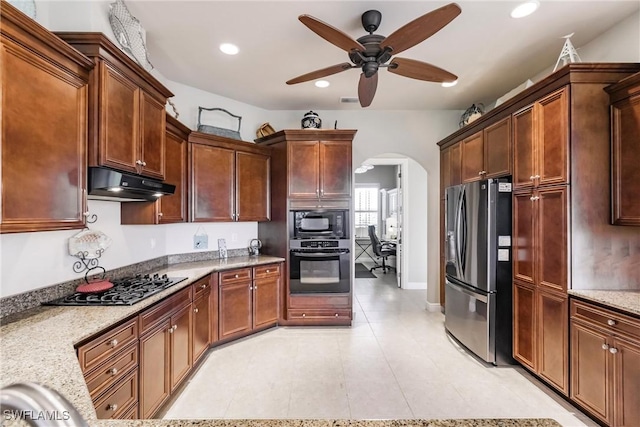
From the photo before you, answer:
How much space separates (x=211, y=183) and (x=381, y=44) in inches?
91.2

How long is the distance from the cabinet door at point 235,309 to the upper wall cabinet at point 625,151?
10.9 feet

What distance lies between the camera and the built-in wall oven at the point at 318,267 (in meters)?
3.66

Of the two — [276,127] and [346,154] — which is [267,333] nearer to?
[346,154]

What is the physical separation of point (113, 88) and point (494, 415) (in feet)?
11.1

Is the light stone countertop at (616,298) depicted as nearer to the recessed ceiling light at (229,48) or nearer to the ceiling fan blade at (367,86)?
the ceiling fan blade at (367,86)

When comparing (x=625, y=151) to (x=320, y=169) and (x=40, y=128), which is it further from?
(x=40, y=128)

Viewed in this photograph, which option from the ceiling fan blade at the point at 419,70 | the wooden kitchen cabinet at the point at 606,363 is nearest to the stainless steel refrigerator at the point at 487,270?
the wooden kitchen cabinet at the point at 606,363

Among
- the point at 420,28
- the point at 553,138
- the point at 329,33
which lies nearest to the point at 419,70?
the point at 420,28

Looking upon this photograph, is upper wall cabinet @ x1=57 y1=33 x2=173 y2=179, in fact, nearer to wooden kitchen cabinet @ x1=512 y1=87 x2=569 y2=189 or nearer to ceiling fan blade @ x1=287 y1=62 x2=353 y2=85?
ceiling fan blade @ x1=287 y1=62 x2=353 y2=85

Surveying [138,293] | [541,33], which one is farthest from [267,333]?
[541,33]

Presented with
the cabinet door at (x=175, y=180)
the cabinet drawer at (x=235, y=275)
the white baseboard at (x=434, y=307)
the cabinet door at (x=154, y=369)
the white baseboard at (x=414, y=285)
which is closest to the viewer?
the cabinet door at (x=154, y=369)

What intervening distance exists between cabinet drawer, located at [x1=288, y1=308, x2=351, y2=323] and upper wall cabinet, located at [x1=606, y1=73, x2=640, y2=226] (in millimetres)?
2689

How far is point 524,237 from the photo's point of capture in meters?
2.58

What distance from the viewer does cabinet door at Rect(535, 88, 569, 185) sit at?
2193 millimetres
